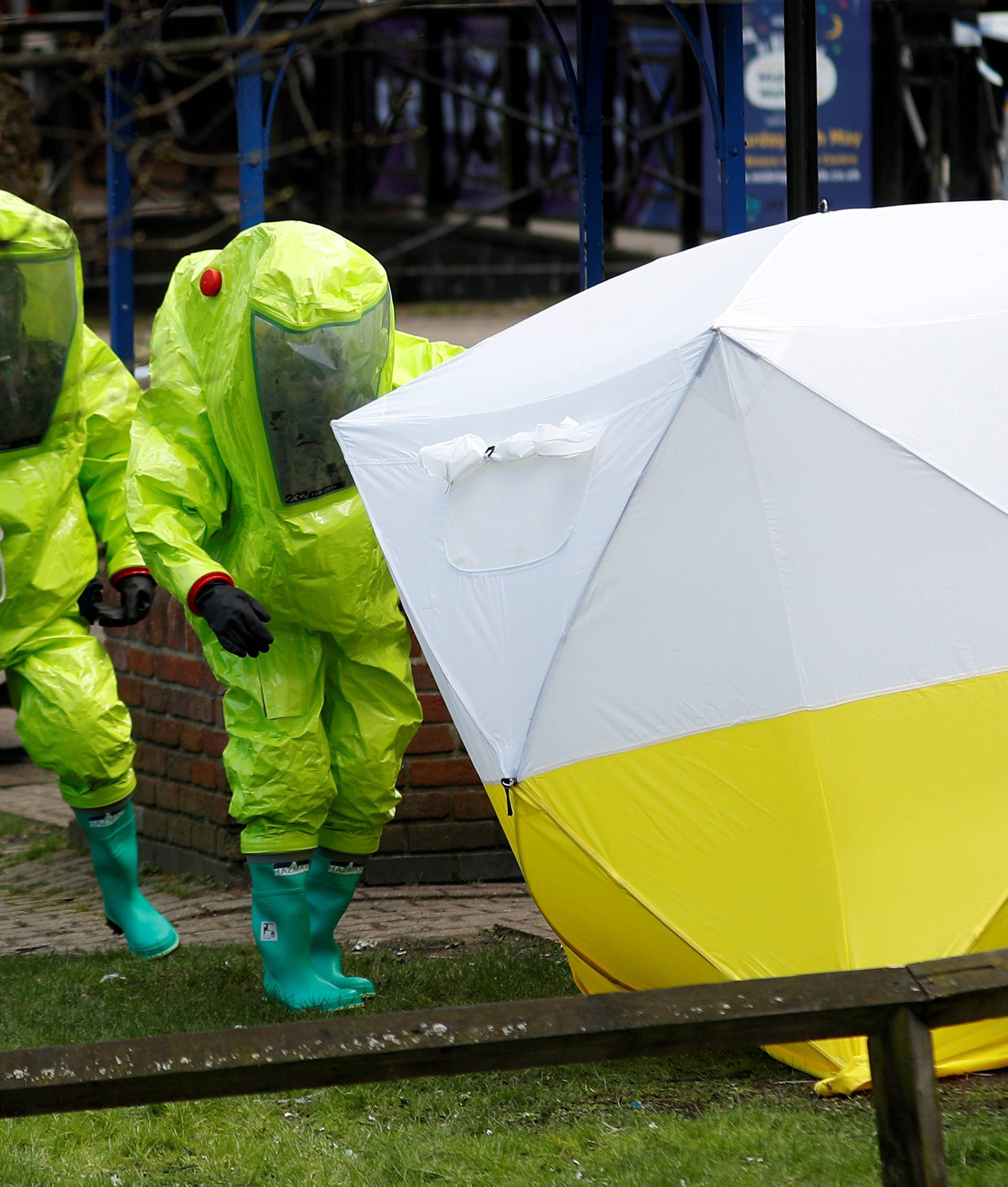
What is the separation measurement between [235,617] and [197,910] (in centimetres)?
194

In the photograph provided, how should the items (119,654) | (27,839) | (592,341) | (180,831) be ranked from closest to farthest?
(592,341)
(180,831)
(119,654)
(27,839)

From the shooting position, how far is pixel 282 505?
14.4ft

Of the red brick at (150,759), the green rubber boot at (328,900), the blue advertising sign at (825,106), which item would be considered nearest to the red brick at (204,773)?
the red brick at (150,759)

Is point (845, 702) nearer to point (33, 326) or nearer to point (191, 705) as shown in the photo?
point (33, 326)

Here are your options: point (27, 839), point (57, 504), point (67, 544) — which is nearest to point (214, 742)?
point (67, 544)

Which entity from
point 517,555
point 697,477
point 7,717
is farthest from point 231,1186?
point 7,717

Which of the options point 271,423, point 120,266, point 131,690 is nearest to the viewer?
point 271,423

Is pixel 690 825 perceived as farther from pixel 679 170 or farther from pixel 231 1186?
pixel 679 170

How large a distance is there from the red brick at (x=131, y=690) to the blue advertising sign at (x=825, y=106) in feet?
20.1

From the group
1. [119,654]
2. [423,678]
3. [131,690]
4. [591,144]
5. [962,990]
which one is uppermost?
[591,144]

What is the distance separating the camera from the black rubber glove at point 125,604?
17.1 ft

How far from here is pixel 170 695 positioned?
20.7ft

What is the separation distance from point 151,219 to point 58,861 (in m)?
9.93

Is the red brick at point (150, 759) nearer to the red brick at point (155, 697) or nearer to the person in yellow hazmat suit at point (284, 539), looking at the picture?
the red brick at point (155, 697)
